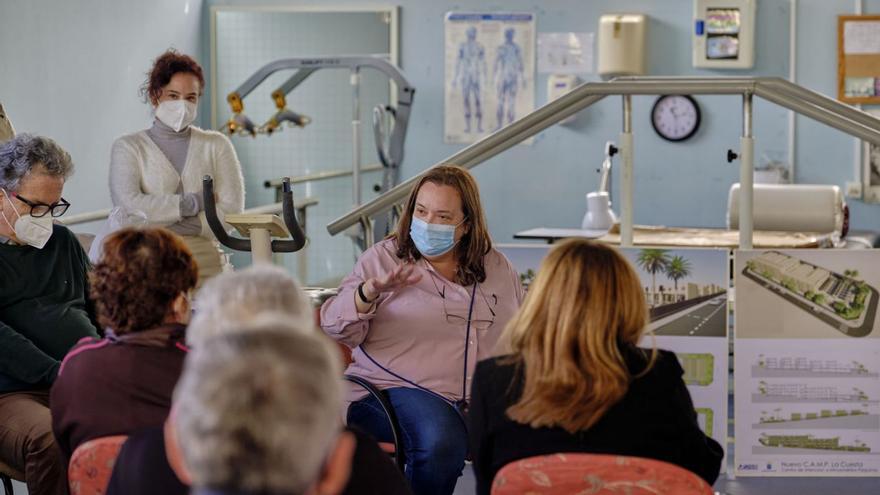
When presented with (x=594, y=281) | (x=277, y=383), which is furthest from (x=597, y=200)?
(x=277, y=383)

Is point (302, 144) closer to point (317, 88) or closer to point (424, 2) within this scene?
point (317, 88)

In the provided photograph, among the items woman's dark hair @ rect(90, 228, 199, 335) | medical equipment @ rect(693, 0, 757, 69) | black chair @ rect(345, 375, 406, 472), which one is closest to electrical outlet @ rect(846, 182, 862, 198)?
medical equipment @ rect(693, 0, 757, 69)

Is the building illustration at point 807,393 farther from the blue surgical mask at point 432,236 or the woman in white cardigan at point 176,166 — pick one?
the woman in white cardigan at point 176,166

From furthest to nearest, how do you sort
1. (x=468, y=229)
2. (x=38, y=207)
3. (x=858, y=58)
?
1. (x=858, y=58)
2. (x=468, y=229)
3. (x=38, y=207)

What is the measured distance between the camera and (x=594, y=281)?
2.16m

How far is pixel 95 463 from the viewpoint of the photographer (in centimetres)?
218

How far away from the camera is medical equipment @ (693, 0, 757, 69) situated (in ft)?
25.0

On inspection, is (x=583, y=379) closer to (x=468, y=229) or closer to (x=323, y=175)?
(x=468, y=229)

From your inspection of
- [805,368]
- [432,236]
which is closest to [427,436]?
[432,236]

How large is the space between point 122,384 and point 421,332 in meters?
1.17

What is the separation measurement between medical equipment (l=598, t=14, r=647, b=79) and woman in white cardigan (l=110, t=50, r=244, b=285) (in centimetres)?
399

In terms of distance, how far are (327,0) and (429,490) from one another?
17.7ft

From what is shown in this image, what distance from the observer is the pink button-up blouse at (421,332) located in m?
3.29

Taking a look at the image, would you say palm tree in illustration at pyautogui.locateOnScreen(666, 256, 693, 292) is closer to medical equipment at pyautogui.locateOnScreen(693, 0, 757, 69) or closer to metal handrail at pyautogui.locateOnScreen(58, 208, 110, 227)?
metal handrail at pyautogui.locateOnScreen(58, 208, 110, 227)
